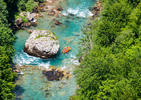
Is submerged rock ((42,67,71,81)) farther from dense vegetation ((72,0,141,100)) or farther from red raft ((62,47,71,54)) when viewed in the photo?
red raft ((62,47,71,54))

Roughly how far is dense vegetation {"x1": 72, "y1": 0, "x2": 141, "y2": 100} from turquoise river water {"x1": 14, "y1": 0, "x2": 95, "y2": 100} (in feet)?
14.3

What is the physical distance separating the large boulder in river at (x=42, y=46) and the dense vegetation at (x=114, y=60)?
7640 mm

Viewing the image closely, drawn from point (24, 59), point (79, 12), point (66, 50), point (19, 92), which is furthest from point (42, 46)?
point (79, 12)

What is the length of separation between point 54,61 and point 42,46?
4339 mm

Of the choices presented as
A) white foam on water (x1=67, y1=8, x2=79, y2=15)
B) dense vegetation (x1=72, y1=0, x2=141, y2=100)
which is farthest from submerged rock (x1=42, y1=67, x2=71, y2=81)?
white foam on water (x1=67, y1=8, x2=79, y2=15)

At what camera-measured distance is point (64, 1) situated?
72.1 m

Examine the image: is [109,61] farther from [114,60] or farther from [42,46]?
[42,46]

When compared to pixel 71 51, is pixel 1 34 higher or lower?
higher

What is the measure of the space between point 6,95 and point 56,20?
33.3m

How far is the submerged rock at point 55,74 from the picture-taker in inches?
1716

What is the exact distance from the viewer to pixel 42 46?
47750mm

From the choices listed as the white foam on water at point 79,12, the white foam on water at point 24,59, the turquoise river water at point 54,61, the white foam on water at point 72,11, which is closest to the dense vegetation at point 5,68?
the turquoise river water at point 54,61

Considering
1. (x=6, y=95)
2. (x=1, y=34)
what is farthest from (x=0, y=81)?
(x=1, y=34)

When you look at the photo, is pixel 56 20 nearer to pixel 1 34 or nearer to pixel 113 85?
pixel 1 34
